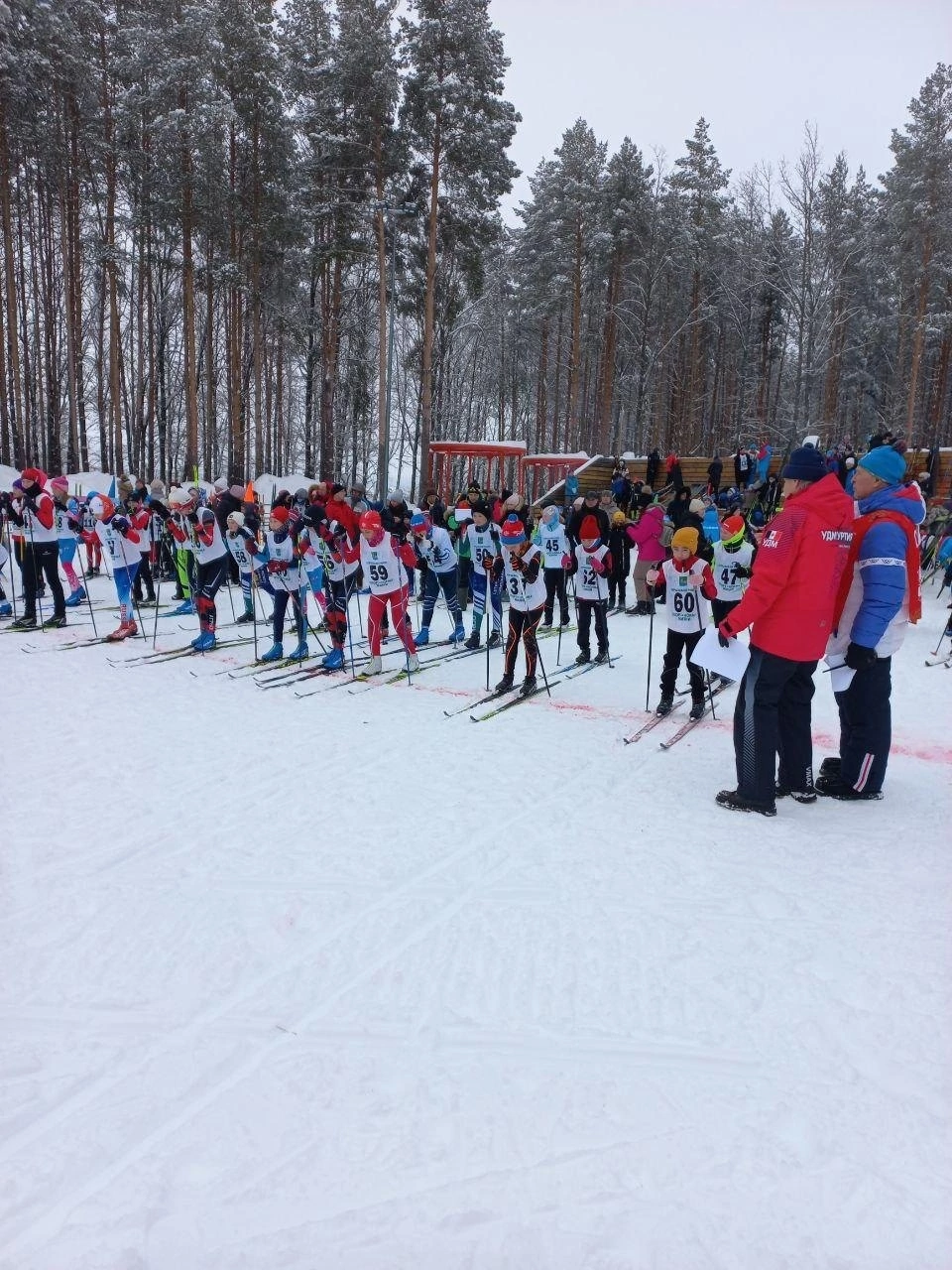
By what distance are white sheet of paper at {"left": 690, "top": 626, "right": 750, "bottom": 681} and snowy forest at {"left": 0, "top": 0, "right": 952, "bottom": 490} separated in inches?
645

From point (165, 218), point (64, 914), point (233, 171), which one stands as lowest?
point (64, 914)


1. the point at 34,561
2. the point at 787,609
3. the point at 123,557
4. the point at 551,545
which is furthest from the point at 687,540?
the point at 34,561

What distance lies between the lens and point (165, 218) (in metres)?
22.4

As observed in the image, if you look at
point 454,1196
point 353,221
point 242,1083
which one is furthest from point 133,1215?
point 353,221

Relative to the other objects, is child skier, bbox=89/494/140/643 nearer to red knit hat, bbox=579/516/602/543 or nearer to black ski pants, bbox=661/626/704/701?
red knit hat, bbox=579/516/602/543

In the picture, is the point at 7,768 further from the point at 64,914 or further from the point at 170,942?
the point at 170,942

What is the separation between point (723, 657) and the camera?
17.7 feet

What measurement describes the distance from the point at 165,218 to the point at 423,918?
24.4 m

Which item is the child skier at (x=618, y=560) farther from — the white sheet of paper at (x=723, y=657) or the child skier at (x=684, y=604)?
the white sheet of paper at (x=723, y=657)

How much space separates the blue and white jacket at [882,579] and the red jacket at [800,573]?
0.63ft

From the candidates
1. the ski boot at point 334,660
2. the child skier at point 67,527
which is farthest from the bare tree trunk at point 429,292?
the ski boot at point 334,660

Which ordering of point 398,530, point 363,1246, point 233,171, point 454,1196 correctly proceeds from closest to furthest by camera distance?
1. point 363,1246
2. point 454,1196
3. point 398,530
4. point 233,171

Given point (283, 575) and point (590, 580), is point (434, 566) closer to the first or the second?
point (283, 575)

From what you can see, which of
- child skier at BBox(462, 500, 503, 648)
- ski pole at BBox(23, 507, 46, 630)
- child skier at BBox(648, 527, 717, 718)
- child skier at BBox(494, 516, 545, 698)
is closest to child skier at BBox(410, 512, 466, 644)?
child skier at BBox(462, 500, 503, 648)
